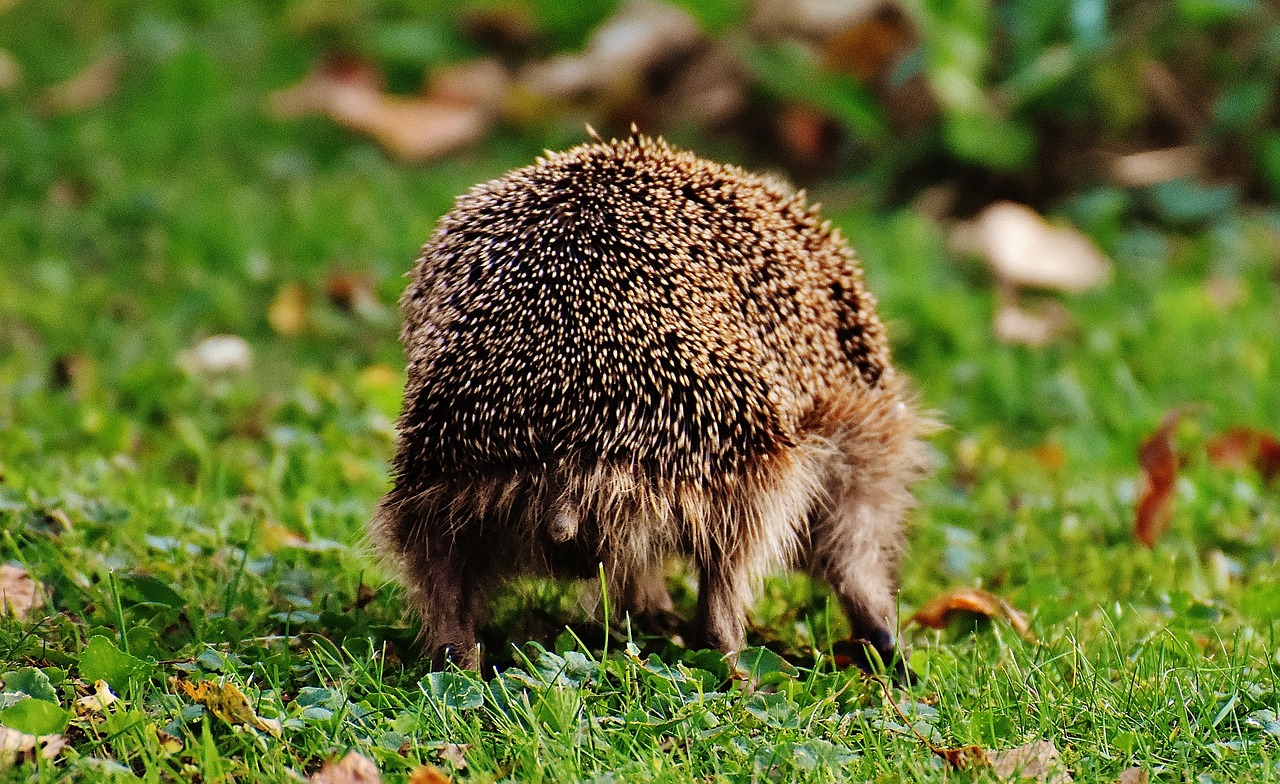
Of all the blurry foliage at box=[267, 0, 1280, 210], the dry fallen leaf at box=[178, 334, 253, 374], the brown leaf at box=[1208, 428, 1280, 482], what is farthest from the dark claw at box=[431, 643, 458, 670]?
the blurry foliage at box=[267, 0, 1280, 210]

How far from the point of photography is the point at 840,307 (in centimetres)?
471

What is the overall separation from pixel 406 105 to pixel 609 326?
241 inches

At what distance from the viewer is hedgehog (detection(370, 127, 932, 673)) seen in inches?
153

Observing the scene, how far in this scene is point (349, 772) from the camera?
3428 mm

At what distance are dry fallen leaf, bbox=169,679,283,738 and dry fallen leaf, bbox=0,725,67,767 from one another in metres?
0.34

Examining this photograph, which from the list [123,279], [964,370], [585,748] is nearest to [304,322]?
[123,279]

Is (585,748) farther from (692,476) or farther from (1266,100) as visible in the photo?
(1266,100)

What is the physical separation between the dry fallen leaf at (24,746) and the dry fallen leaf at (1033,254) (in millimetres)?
5688

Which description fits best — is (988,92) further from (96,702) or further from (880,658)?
(96,702)

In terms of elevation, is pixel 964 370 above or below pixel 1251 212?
below

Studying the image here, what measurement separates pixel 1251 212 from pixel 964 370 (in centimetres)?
254

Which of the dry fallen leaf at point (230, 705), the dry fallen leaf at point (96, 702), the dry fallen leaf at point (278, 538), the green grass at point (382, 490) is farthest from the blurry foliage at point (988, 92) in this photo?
the dry fallen leaf at point (96, 702)

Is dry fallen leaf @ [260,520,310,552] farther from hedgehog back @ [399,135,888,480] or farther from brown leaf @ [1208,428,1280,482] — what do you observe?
brown leaf @ [1208,428,1280,482]

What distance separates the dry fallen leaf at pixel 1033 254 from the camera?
8.00m
